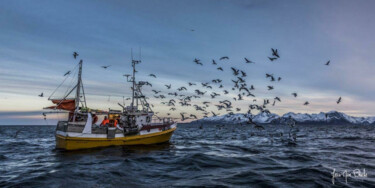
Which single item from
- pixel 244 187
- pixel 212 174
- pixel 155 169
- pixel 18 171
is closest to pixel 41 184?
pixel 18 171

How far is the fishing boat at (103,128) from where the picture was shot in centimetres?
2373

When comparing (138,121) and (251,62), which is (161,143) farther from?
(251,62)

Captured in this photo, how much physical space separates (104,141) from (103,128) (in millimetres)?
1402

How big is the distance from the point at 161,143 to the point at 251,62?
57.3 ft

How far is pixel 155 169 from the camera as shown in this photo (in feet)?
50.4

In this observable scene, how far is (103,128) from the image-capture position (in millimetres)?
25281
